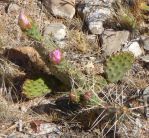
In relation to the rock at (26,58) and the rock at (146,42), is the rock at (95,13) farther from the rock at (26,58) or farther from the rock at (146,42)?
the rock at (26,58)

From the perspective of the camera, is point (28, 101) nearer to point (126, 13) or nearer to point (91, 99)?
point (91, 99)

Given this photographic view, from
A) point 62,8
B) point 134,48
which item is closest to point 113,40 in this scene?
point 134,48

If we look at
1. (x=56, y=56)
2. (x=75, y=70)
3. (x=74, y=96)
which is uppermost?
(x=56, y=56)

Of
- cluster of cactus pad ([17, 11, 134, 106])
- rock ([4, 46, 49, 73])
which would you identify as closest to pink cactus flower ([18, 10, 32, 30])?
cluster of cactus pad ([17, 11, 134, 106])

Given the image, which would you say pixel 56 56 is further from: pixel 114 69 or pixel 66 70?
pixel 114 69

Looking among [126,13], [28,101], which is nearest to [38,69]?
[28,101]

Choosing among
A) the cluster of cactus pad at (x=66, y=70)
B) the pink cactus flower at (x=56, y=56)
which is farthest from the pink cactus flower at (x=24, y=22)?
the pink cactus flower at (x=56, y=56)

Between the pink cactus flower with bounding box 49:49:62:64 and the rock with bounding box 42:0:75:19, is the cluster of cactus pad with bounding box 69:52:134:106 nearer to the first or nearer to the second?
the pink cactus flower with bounding box 49:49:62:64
